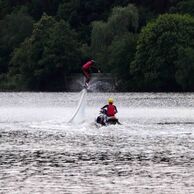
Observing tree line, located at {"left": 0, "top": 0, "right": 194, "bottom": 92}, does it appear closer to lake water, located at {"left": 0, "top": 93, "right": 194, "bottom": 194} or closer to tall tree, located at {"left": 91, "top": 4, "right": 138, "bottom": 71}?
tall tree, located at {"left": 91, "top": 4, "right": 138, "bottom": 71}

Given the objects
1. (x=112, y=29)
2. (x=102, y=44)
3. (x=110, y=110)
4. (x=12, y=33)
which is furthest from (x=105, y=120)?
(x=12, y=33)

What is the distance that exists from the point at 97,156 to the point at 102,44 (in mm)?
91321

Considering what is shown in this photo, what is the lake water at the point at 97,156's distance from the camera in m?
33.2

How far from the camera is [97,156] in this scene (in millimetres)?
41469

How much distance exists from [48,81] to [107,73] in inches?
419

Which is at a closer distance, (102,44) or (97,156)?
(97,156)

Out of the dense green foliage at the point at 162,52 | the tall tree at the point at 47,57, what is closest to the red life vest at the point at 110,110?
the dense green foliage at the point at 162,52

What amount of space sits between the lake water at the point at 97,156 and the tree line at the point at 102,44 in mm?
58914

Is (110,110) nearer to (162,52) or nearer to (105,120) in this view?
(105,120)

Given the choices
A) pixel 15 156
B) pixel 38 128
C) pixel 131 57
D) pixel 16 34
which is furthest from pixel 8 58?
pixel 15 156

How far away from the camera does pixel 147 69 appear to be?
127812 millimetres

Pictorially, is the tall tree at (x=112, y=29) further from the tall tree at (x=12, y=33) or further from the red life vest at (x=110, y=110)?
the red life vest at (x=110, y=110)

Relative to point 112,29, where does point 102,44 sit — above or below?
below

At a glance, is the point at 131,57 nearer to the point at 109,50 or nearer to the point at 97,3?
the point at 109,50
